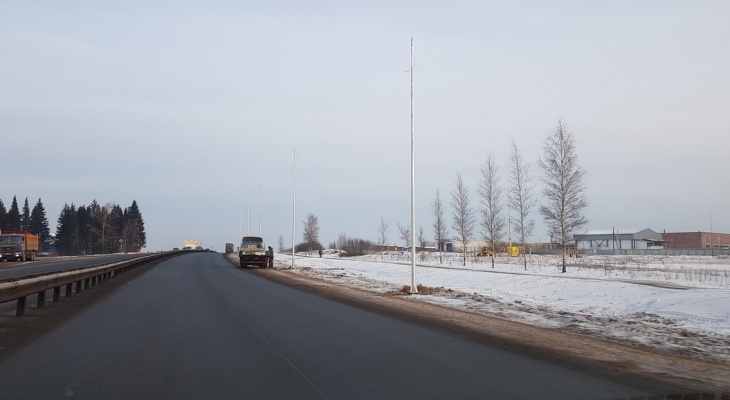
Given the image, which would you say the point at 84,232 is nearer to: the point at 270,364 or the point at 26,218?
the point at 26,218

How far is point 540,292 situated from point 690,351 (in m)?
14.5

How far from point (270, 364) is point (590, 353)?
20.4 ft

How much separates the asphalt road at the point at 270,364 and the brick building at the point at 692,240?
5469 inches

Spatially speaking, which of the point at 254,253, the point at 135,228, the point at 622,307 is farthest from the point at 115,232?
the point at 622,307

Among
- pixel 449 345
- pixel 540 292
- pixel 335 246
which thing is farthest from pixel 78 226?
pixel 449 345

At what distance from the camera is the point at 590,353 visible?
35.2 feet

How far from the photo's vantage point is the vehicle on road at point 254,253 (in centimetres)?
5369

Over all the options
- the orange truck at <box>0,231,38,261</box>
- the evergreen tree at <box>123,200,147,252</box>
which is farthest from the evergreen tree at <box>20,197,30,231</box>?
the orange truck at <box>0,231,38,261</box>

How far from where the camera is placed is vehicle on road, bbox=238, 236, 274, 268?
53.7m

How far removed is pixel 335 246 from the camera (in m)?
179

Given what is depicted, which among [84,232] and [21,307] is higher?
[84,232]

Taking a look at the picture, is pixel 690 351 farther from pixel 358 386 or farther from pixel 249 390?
pixel 249 390

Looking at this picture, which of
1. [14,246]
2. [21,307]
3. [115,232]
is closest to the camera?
[21,307]

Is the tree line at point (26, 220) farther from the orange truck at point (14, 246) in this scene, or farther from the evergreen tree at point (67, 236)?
the orange truck at point (14, 246)
